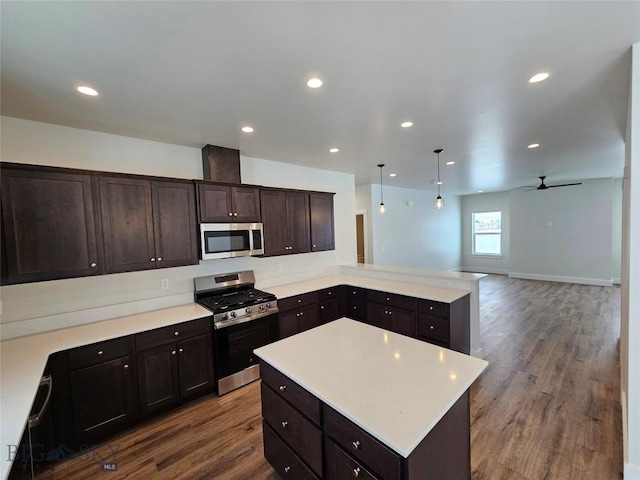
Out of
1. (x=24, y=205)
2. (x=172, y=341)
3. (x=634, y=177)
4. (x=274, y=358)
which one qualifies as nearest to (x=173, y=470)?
(x=172, y=341)

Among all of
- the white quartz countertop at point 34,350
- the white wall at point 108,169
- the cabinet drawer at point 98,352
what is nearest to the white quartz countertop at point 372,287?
the white wall at point 108,169

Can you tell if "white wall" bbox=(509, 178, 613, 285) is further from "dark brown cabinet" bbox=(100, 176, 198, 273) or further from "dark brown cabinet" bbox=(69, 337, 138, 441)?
"dark brown cabinet" bbox=(69, 337, 138, 441)

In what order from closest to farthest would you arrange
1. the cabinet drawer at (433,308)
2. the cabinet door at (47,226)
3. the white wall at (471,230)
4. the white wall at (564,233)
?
the cabinet door at (47,226) < the cabinet drawer at (433,308) < the white wall at (564,233) < the white wall at (471,230)

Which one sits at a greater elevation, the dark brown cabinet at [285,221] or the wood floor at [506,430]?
the dark brown cabinet at [285,221]

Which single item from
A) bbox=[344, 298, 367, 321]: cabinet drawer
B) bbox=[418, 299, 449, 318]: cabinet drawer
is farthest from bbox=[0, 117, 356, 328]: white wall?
bbox=[418, 299, 449, 318]: cabinet drawer

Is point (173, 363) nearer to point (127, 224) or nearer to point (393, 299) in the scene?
point (127, 224)

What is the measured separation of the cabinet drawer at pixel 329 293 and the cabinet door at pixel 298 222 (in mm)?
669

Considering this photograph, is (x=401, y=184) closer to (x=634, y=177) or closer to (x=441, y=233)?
(x=441, y=233)

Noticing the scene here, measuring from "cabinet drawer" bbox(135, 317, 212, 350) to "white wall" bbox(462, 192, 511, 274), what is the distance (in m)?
9.53

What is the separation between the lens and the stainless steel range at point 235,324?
292 centimetres

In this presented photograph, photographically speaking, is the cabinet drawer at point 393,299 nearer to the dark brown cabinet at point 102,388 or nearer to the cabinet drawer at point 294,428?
the cabinet drawer at point 294,428

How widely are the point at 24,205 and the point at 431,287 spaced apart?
433 cm

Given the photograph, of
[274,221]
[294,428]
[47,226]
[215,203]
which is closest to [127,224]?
[47,226]

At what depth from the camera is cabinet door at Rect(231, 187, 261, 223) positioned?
335cm
